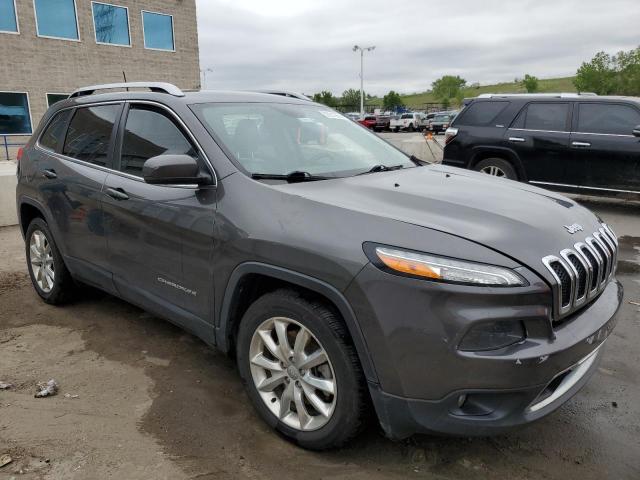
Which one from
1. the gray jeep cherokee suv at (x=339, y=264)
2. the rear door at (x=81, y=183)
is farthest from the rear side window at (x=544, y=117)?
the rear door at (x=81, y=183)

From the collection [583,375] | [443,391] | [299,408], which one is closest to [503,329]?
[443,391]

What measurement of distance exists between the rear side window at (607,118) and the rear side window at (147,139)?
695cm

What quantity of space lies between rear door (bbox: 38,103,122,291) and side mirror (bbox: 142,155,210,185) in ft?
3.44

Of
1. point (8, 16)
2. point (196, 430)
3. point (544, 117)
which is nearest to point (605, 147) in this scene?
point (544, 117)

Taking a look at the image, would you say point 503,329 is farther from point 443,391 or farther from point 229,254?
point 229,254

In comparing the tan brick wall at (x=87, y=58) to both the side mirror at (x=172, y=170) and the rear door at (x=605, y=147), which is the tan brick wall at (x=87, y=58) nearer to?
the rear door at (x=605, y=147)

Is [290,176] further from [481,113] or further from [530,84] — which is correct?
[530,84]

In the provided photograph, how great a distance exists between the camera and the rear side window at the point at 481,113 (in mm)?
8807

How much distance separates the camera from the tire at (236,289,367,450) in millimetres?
2277

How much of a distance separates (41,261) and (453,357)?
389cm

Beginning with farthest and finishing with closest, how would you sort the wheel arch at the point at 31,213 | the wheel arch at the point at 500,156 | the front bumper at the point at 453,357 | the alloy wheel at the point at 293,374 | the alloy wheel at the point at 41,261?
the wheel arch at the point at 500,156 → the alloy wheel at the point at 41,261 → the wheel arch at the point at 31,213 → the alloy wheel at the point at 293,374 → the front bumper at the point at 453,357

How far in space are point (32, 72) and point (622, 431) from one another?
22.1m

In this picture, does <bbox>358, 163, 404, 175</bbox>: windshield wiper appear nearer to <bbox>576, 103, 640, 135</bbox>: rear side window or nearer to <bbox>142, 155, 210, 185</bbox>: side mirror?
<bbox>142, 155, 210, 185</bbox>: side mirror

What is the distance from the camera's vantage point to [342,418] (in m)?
2.33
